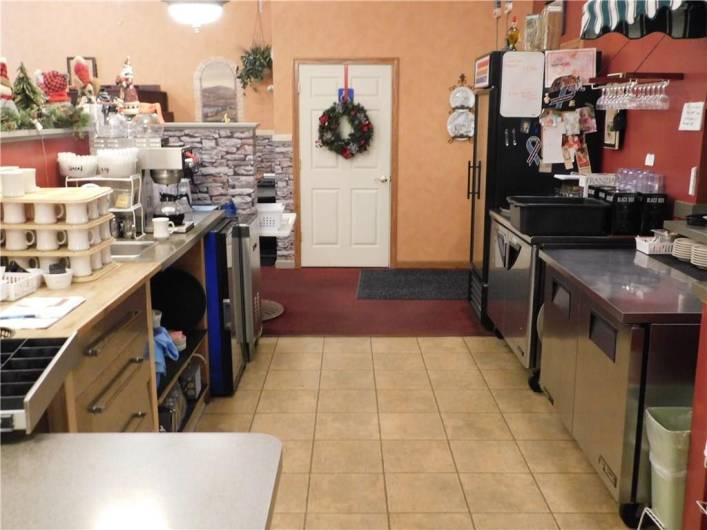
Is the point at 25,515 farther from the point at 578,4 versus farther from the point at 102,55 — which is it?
the point at 102,55

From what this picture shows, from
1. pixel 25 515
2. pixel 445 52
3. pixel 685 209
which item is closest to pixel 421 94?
pixel 445 52

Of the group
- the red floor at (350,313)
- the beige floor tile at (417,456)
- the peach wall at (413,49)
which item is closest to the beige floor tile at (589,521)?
the beige floor tile at (417,456)

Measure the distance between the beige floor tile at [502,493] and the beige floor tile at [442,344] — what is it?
167 cm

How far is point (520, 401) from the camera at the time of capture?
3.87 meters

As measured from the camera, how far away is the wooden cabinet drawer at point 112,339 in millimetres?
2078

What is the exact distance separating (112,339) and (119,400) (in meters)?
0.22

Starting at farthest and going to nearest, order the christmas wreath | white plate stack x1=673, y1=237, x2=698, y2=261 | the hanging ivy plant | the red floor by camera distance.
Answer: the hanging ivy plant → the christmas wreath → the red floor → white plate stack x1=673, y1=237, x2=698, y2=261

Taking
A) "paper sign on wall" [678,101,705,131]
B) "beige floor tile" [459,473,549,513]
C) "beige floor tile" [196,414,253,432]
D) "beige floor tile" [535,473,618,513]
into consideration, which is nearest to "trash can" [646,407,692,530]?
"beige floor tile" [535,473,618,513]

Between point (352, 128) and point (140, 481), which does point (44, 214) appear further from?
point (352, 128)

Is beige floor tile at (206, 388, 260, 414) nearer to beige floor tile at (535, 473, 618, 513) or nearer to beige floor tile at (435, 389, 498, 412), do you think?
beige floor tile at (435, 389, 498, 412)

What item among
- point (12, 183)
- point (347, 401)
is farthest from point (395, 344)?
point (12, 183)

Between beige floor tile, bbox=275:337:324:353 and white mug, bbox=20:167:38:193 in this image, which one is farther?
beige floor tile, bbox=275:337:324:353

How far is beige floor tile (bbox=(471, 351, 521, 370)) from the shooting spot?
4.38 metres

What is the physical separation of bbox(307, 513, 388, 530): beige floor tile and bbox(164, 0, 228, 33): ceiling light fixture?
3411 millimetres
